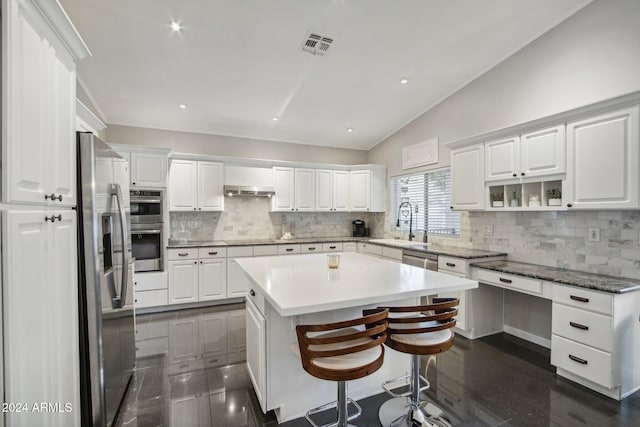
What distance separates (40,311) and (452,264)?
3532 mm

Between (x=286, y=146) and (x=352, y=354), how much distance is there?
4.66 m

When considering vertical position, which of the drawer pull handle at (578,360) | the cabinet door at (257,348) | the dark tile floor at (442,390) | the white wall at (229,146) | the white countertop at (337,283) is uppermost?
the white wall at (229,146)

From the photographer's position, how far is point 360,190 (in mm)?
5828

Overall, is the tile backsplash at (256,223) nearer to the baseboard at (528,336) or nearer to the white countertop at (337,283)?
the white countertop at (337,283)

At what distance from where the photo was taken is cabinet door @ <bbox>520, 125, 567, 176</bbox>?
2.76 metres

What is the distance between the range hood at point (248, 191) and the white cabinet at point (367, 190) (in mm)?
1642

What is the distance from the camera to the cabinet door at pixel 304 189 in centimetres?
545

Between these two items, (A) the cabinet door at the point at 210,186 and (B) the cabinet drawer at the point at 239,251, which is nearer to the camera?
(B) the cabinet drawer at the point at 239,251

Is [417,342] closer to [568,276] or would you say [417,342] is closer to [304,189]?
[568,276]

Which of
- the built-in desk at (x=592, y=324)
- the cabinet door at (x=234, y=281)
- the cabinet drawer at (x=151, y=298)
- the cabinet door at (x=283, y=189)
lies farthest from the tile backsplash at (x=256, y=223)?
the built-in desk at (x=592, y=324)

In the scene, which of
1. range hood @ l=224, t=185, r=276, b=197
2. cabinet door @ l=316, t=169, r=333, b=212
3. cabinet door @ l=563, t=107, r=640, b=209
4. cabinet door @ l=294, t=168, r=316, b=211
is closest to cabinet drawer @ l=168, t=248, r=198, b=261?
range hood @ l=224, t=185, r=276, b=197

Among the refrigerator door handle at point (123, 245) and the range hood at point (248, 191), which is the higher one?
the range hood at point (248, 191)

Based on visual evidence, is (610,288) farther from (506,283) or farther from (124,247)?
(124,247)

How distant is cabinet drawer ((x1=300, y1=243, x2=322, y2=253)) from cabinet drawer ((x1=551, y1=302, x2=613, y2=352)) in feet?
11.0
